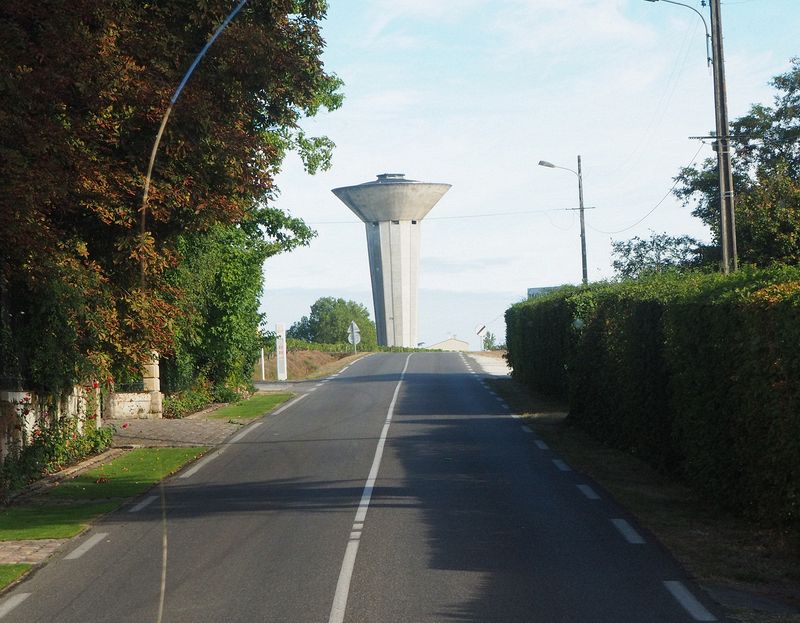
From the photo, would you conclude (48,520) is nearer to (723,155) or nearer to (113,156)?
(113,156)

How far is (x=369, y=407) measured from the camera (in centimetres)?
2861

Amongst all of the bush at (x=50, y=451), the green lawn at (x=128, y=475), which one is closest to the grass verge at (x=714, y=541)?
the green lawn at (x=128, y=475)

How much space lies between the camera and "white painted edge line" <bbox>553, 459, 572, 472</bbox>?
15.5m

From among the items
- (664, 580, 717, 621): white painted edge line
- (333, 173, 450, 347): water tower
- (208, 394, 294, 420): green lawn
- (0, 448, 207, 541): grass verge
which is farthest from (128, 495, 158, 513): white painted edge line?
(333, 173, 450, 347): water tower

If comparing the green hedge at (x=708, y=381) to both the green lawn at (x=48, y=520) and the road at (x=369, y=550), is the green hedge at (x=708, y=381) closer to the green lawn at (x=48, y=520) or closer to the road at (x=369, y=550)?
the road at (x=369, y=550)

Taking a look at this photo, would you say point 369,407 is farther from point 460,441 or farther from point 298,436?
point 460,441

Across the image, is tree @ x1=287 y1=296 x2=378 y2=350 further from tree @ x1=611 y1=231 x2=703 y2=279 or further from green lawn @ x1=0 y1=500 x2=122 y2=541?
green lawn @ x1=0 y1=500 x2=122 y2=541

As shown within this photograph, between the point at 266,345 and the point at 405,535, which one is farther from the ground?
the point at 266,345

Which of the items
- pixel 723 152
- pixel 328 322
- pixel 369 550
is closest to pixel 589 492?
pixel 369 550

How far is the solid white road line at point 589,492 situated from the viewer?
42.0ft

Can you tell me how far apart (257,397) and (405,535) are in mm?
25118

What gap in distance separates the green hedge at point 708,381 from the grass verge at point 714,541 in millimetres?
263

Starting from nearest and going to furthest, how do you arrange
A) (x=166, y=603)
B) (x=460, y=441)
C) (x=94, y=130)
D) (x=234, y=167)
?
(x=166, y=603) → (x=94, y=130) → (x=234, y=167) → (x=460, y=441)

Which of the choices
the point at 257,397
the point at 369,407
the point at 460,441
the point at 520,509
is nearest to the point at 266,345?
the point at 257,397
